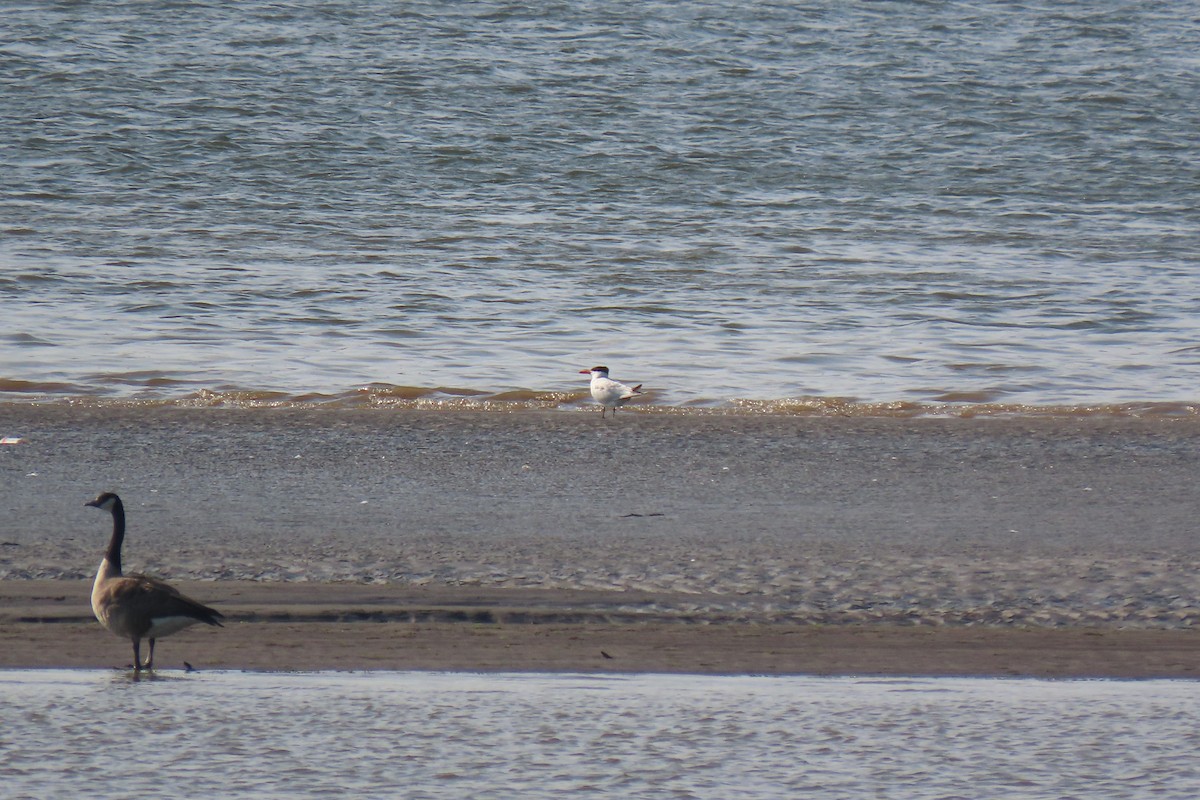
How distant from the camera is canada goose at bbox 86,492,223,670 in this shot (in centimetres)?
676

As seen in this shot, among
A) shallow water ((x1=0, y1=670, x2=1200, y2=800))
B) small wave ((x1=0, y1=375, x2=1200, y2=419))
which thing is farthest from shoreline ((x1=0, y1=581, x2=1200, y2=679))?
small wave ((x1=0, y1=375, x2=1200, y2=419))

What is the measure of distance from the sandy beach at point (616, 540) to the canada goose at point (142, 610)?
216mm

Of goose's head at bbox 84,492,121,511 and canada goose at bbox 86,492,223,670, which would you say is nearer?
canada goose at bbox 86,492,223,670

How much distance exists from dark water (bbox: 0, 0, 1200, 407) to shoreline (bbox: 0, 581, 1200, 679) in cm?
723

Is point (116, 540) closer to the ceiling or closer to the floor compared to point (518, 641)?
closer to the ceiling

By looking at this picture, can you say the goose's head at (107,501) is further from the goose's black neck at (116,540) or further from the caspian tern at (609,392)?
the caspian tern at (609,392)

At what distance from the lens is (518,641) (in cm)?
731

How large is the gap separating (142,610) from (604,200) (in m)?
23.9

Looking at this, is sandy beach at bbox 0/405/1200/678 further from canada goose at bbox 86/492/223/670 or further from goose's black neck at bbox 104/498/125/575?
goose's black neck at bbox 104/498/125/575

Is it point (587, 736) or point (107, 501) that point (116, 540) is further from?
point (587, 736)

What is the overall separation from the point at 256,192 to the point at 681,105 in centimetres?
1113

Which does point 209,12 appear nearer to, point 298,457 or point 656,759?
point 298,457

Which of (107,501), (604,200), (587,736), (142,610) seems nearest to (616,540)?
(107,501)

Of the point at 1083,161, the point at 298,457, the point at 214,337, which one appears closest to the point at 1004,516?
the point at 298,457
